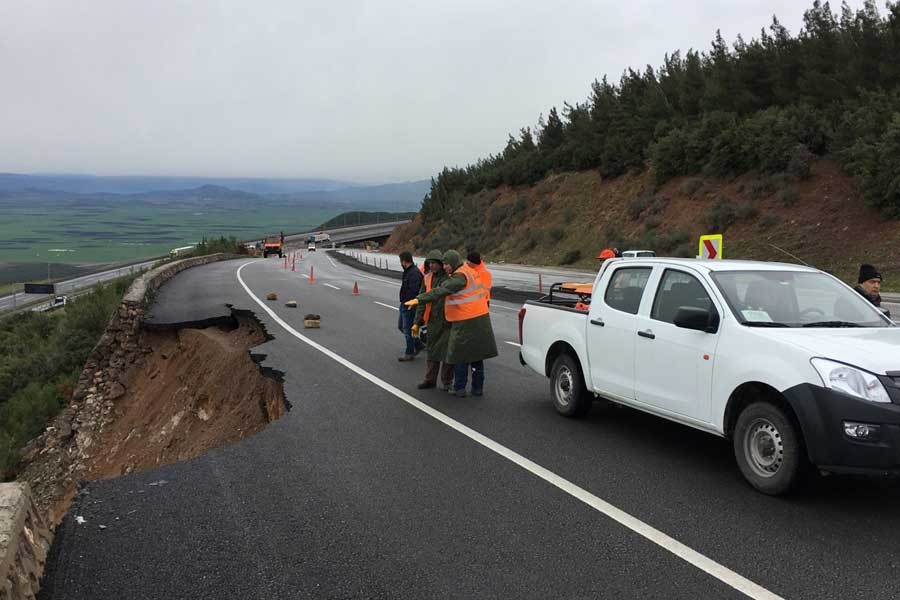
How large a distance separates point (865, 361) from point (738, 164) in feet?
125

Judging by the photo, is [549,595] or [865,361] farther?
[865,361]

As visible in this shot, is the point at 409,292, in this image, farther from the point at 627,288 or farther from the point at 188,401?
the point at 627,288

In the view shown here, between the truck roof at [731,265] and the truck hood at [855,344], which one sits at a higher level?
the truck roof at [731,265]

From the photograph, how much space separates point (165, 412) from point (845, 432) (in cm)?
1197

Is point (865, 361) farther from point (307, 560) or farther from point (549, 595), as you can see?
point (307, 560)

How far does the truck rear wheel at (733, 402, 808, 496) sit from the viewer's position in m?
4.81

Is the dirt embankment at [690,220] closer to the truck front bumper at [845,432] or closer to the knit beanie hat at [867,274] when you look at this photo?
the knit beanie hat at [867,274]

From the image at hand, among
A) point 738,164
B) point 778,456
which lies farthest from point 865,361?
point 738,164

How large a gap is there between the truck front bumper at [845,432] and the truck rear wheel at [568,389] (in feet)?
9.08

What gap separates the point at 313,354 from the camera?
1200cm

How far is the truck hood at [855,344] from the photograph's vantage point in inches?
181

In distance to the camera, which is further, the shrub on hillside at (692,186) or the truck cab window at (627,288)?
the shrub on hillside at (692,186)

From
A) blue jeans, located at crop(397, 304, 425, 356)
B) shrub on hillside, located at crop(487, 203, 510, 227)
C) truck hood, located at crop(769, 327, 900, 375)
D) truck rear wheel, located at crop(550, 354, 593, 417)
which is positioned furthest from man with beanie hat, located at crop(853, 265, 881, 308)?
shrub on hillside, located at crop(487, 203, 510, 227)

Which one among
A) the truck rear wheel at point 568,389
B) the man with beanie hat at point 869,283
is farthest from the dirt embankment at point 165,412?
the man with beanie hat at point 869,283
